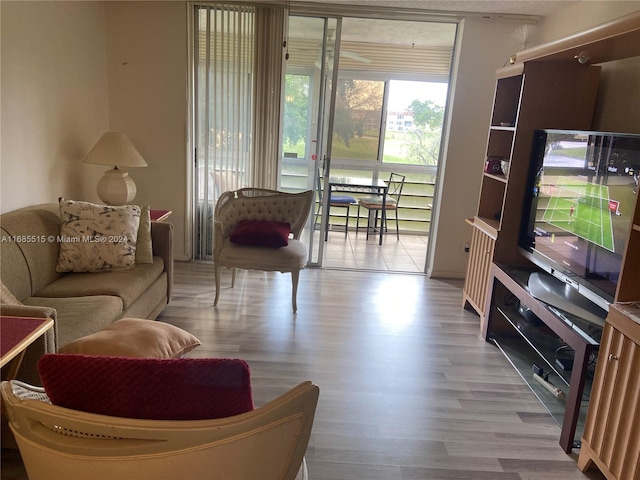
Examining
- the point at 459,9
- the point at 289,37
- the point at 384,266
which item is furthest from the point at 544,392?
the point at 289,37

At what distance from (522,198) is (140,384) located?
285cm

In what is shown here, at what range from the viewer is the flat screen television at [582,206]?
2.16 metres

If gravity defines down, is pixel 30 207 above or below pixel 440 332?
above

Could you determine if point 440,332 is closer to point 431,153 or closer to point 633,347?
point 633,347

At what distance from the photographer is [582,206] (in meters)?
2.50

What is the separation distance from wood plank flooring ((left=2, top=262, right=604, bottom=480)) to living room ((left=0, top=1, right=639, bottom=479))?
0.5 inches

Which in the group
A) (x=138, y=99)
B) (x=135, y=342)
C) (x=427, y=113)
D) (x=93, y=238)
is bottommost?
(x=135, y=342)

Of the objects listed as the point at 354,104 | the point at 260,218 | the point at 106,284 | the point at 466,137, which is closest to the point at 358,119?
the point at 354,104

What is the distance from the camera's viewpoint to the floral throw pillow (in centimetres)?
285

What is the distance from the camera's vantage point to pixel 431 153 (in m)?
6.88

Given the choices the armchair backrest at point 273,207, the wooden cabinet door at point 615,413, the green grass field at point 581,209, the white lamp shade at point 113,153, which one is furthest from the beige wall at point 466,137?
the white lamp shade at point 113,153

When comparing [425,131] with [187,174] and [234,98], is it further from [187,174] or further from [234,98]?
[187,174]

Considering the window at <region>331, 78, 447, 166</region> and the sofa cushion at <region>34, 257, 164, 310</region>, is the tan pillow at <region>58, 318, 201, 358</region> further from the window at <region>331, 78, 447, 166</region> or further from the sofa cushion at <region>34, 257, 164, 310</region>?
the window at <region>331, 78, 447, 166</region>

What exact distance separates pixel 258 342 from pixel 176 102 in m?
2.50
